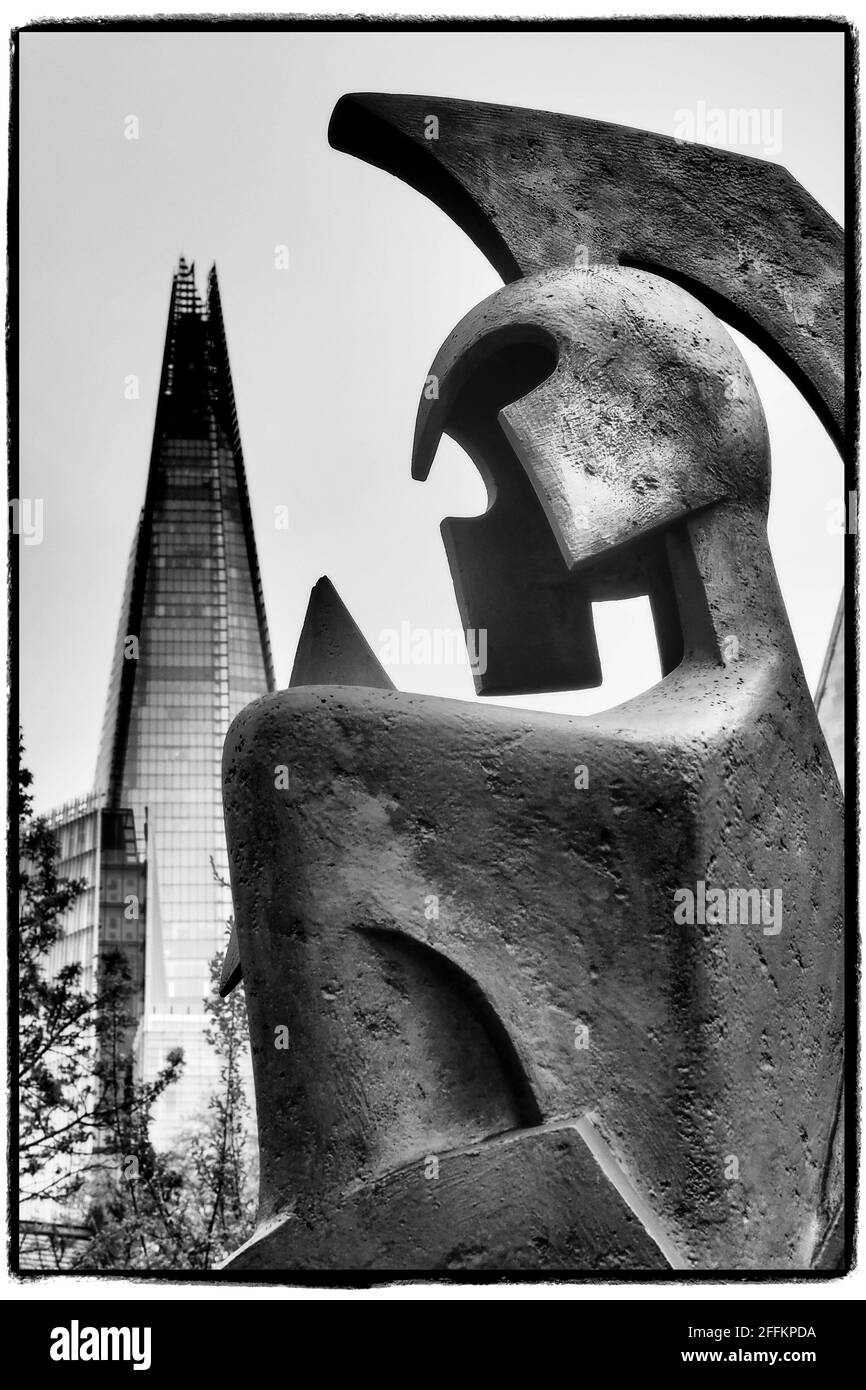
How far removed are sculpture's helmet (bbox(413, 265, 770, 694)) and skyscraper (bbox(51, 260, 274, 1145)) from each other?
39.7ft

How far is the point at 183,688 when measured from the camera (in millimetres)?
21469

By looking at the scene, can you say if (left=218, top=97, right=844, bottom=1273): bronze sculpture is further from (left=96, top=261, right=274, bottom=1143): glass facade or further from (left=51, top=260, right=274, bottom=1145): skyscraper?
(left=96, top=261, right=274, bottom=1143): glass facade

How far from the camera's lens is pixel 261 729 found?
6.04 m

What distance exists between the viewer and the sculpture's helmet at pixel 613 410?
21.6 ft

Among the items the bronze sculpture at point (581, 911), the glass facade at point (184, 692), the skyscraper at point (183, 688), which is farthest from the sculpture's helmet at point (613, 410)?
the glass facade at point (184, 692)

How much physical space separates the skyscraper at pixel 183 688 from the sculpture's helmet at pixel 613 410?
12086 mm

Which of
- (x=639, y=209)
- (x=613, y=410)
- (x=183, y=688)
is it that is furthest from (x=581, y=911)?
(x=183, y=688)

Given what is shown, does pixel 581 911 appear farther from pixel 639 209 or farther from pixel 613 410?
pixel 639 209

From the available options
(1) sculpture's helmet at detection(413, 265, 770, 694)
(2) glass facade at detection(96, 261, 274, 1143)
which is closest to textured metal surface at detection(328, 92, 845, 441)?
(1) sculpture's helmet at detection(413, 265, 770, 694)

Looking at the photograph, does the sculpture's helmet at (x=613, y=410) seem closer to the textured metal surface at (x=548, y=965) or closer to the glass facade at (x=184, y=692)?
the textured metal surface at (x=548, y=965)

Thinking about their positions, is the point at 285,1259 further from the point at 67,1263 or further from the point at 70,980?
the point at 67,1263
